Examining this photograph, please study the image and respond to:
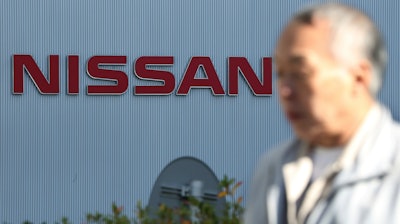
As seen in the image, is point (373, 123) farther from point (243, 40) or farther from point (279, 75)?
point (243, 40)

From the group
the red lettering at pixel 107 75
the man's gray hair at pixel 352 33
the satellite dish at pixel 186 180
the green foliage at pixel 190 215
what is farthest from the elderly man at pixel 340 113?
the red lettering at pixel 107 75

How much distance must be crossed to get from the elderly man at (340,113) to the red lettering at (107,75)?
14426 mm

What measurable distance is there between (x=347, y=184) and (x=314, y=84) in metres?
0.22

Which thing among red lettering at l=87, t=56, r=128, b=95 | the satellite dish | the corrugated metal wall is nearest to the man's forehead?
the satellite dish

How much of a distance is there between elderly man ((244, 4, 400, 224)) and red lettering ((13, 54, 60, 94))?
47.4 ft

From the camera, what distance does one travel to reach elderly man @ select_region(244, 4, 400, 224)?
8.79 feet

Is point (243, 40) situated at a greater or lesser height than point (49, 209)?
greater

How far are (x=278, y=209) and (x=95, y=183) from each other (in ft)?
46.5

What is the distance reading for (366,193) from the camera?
Result: 8.79ft

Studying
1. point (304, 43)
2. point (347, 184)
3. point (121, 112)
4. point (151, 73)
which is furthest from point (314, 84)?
point (151, 73)

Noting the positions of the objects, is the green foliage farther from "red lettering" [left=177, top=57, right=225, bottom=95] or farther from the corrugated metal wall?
"red lettering" [left=177, top=57, right=225, bottom=95]

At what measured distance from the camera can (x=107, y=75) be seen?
17266mm

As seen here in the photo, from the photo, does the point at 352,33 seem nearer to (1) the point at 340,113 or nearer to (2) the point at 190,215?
(1) the point at 340,113

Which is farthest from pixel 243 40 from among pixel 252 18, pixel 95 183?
pixel 95 183
